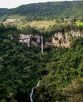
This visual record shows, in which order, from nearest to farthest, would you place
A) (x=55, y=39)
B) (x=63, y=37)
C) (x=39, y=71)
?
(x=39, y=71) → (x=63, y=37) → (x=55, y=39)

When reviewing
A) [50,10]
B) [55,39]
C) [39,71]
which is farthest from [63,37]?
[50,10]

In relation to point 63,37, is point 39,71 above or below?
below

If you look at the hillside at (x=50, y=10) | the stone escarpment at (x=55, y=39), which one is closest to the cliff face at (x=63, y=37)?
the stone escarpment at (x=55, y=39)

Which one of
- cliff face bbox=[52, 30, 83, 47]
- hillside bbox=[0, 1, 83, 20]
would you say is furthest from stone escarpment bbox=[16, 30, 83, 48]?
hillside bbox=[0, 1, 83, 20]

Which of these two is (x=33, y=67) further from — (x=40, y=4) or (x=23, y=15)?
(x=40, y=4)

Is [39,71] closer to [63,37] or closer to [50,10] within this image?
[63,37]

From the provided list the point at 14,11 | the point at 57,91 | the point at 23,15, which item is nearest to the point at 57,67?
→ the point at 57,91
